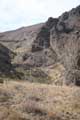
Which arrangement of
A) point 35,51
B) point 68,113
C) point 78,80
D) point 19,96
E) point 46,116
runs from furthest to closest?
1. point 35,51
2. point 78,80
3. point 19,96
4. point 68,113
5. point 46,116

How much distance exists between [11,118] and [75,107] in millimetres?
3959

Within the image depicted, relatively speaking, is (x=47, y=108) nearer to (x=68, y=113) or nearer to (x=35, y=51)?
(x=68, y=113)

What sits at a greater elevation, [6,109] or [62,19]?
[62,19]

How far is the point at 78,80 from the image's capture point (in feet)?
95.1

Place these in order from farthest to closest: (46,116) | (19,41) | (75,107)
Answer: (19,41), (75,107), (46,116)

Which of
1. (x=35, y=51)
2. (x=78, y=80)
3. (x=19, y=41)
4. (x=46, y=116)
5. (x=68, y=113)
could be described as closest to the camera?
(x=46, y=116)

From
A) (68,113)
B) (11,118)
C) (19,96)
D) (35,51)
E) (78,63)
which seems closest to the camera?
(11,118)

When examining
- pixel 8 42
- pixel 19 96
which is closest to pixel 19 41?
pixel 8 42

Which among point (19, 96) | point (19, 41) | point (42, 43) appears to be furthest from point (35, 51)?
point (19, 96)

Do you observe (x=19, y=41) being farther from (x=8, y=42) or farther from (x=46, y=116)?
(x=46, y=116)

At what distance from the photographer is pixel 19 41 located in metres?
111

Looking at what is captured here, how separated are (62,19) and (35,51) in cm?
1323

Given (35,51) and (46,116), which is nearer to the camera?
(46,116)

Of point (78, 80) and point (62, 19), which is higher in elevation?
point (62, 19)
